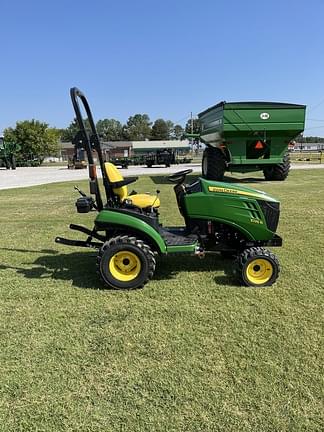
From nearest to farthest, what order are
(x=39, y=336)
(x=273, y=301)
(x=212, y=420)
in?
(x=212, y=420) < (x=39, y=336) < (x=273, y=301)

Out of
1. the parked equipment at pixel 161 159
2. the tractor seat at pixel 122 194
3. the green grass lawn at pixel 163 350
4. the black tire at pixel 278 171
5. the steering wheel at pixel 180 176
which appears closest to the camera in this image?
the green grass lawn at pixel 163 350

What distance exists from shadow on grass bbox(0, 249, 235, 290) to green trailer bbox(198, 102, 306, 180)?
6924 millimetres

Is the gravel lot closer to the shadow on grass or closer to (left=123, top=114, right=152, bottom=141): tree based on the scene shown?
the shadow on grass

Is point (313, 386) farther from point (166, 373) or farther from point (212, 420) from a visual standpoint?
point (166, 373)

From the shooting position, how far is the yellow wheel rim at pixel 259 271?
379 centimetres

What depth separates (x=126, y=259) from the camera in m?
3.82

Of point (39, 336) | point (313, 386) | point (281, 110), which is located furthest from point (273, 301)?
point (281, 110)

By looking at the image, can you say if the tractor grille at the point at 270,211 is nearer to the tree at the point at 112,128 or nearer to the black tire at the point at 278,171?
the black tire at the point at 278,171

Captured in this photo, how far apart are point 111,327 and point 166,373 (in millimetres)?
760

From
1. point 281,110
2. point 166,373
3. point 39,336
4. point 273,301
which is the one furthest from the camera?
point 281,110

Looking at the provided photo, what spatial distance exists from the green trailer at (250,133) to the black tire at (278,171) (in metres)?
1.29

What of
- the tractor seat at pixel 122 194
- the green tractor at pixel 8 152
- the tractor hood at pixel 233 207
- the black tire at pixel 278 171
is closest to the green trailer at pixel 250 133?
the black tire at pixel 278 171

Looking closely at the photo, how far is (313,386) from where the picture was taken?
2.28m

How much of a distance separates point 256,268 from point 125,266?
134cm
